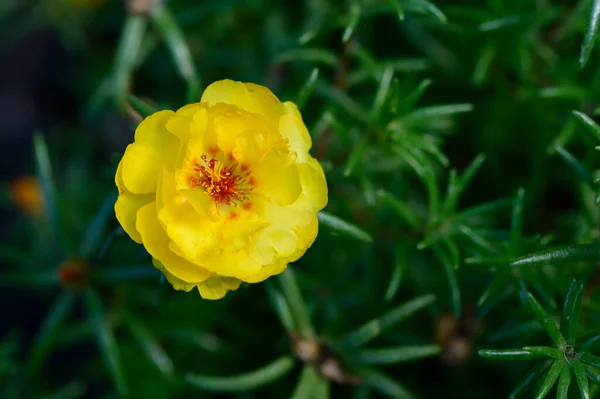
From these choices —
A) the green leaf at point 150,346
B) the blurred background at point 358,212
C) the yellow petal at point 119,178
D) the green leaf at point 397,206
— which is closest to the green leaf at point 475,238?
the blurred background at point 358,212

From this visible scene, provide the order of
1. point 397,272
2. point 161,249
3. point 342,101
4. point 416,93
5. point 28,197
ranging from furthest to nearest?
point 28,197
point 342,101
point 397,272
point 416,93
point 161,249

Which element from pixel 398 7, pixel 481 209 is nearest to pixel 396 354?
pixel 481 209

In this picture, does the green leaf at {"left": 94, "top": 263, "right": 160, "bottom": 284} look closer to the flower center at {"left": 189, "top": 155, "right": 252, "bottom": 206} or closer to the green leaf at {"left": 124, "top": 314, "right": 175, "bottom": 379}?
the green leaf at {"left": 124, "top": 314, "right": 175, "bottom": 379}

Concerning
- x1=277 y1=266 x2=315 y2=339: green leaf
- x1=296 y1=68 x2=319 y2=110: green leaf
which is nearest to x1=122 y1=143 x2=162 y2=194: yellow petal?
x1=296 y1=68 x2=319 y2=110: green leaf

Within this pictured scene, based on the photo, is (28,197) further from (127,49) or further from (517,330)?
(517,330)

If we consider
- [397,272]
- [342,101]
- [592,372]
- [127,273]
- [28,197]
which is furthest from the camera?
[28,197]

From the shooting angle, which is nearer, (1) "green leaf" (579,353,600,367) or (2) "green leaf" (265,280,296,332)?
(1) "green leaf" (579,353,600,367)

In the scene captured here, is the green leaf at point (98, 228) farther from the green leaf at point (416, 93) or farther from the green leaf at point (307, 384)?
the green leaf at point (416, 93)
